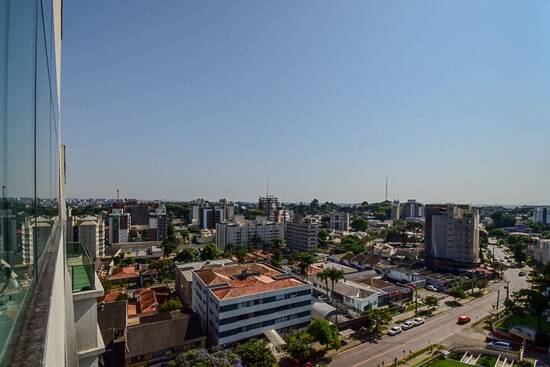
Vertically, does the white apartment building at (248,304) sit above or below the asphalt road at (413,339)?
above

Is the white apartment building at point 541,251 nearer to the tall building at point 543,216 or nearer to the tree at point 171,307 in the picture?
the tree at point 171,307

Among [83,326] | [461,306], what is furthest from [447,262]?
[83,326]

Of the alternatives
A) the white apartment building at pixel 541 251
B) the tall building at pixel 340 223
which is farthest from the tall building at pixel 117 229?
the white apartment building at pixel 541 251

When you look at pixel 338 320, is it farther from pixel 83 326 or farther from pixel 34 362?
pixel 34 362

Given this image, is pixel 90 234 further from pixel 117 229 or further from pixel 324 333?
pixel 324 333

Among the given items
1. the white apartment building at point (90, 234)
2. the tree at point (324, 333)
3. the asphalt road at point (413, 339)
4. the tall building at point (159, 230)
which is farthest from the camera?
the tall building at point (159, 230)
